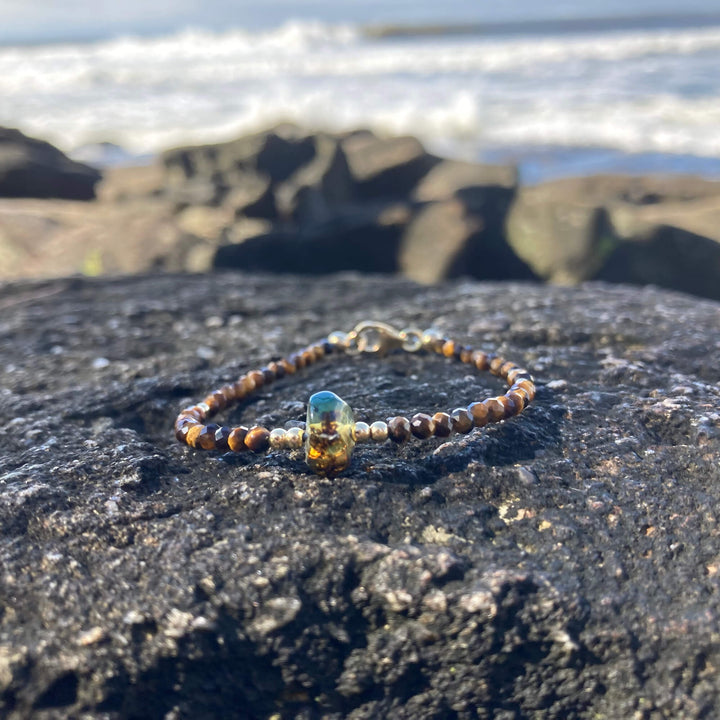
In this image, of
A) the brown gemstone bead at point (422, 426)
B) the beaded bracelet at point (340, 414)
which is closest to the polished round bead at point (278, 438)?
the beaded bracelet at point (340, 414)

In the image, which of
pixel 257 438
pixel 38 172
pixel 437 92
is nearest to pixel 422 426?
pixel 257 438

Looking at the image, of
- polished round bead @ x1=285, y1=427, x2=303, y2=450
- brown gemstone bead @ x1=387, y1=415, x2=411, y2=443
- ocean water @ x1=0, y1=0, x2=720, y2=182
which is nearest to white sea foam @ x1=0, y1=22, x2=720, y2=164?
ocean water @ x1=0, y1=0, x2=720, y2=182

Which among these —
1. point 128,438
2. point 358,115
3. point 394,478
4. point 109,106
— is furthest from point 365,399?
point 109,106

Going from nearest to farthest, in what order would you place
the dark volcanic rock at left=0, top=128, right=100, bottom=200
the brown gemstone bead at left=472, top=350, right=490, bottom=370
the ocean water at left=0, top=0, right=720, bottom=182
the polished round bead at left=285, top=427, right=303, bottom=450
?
the polished round bead at left=285, top=427, right=303, bottom=450
the brown gemstone bead at left=472, top=350, right=490, bottom=370
the dark volcanic rock at left=0, top=128, right=100, bottom=200
the ocean water at left=0, top=0, right=720, bottom=182

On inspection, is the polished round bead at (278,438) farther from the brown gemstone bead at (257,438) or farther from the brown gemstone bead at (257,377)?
the brown gemstone bead at (257,377)

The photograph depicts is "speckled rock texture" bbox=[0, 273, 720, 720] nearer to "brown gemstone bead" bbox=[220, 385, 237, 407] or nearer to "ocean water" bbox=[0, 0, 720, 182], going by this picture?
"brown gemstone bead" bbox=[220, 385, 237, 407]
